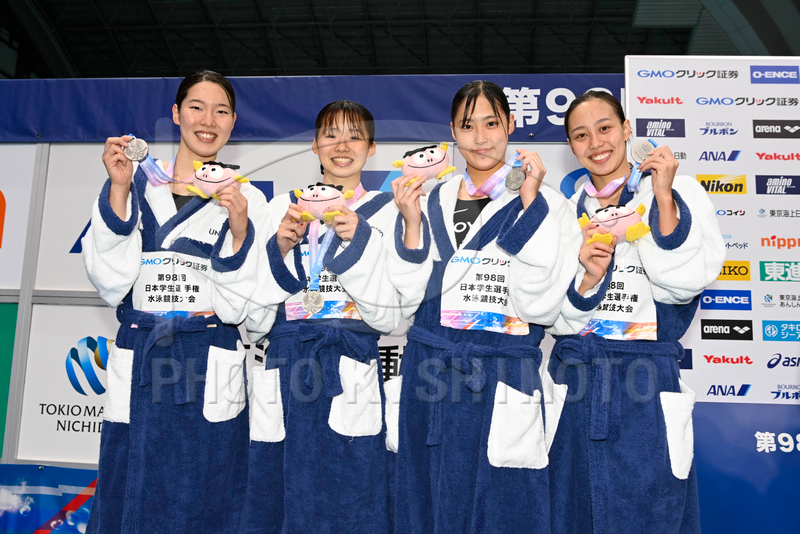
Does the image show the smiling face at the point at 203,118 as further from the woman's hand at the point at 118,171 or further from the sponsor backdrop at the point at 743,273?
the sponsor backdrop at the point at 743,273

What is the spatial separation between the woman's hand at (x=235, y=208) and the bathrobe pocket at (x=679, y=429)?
1525mm

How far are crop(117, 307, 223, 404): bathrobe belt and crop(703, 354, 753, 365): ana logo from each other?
2598 mm

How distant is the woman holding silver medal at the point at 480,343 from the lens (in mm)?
1802

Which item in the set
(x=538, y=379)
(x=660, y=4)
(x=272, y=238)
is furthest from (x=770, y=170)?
(x=660, y=4)

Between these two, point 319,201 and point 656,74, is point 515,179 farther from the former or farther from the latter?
point 656,74

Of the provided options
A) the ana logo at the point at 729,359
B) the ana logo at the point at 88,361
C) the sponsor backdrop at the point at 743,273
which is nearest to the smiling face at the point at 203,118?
the ana logo at the point at 88,361

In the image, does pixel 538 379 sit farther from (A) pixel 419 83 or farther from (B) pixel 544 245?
(A) pixel 419 83

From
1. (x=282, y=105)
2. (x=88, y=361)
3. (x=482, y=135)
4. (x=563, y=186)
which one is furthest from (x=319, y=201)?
(x=88, y=361)

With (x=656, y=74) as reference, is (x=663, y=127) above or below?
below

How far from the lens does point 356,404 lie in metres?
1.99

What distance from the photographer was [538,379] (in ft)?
6.28

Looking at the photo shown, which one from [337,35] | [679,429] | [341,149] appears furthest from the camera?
[337,35]

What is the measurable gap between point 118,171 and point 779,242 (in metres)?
3.26

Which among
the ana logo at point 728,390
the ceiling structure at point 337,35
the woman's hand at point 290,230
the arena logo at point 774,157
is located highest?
the ceiling structure at point 337,35
